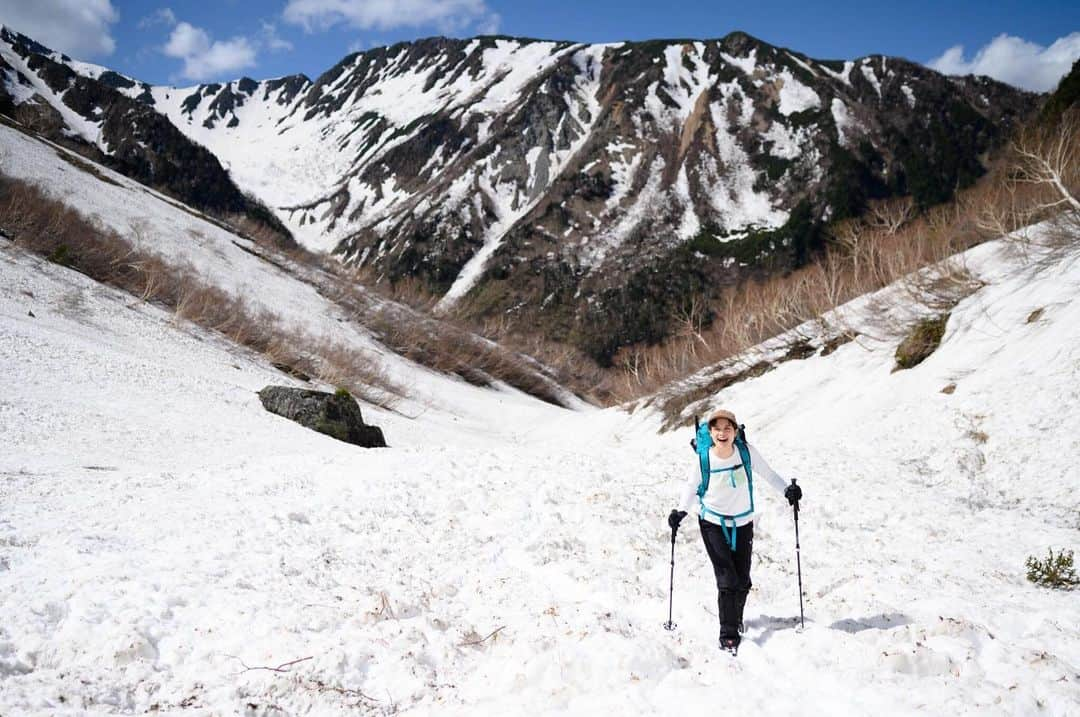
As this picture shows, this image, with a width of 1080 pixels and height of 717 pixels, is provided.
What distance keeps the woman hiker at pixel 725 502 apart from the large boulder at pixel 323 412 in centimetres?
1678

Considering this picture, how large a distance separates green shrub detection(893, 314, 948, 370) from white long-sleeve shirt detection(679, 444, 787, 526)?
13.9 m

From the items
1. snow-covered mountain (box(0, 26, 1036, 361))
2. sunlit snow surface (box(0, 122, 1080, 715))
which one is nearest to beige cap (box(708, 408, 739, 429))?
sunlit snow surface (box(0, 122, 1080, 715))

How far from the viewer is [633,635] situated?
5156 mm

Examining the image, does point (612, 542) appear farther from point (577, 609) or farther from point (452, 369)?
point (452, 369)

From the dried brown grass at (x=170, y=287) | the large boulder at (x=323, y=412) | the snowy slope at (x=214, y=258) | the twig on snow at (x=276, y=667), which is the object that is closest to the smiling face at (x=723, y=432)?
the twig on snow at (x=276, y=667)

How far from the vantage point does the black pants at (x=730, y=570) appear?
16.8 ft

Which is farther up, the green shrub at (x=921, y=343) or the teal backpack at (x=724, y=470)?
the green shrub at (x=921, y=343)

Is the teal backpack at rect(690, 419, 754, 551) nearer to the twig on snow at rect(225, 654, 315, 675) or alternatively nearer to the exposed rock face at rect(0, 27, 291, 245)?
the twig on snow at rect(225, 654, 315, 675)

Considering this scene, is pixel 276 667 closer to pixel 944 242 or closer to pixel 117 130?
pixel 944 242

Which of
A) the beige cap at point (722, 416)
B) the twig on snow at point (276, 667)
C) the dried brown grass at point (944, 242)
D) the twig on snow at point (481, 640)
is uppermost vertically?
the dried brown grass at point (944, 242)

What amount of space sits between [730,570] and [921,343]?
1491cm

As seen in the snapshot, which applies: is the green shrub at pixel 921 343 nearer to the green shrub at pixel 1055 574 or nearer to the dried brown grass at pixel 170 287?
the green shrub at pixel 1055 574

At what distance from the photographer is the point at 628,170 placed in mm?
131375

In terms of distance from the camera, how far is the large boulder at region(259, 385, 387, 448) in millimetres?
20281
